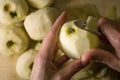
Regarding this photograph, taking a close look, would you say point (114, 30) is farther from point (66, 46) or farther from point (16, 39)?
point (16, 39)

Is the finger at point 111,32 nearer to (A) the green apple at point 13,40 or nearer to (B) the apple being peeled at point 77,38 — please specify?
(B) the apple being peeled at point 77,38

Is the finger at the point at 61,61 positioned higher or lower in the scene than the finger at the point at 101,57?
lower

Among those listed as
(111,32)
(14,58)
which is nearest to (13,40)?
(14,58)

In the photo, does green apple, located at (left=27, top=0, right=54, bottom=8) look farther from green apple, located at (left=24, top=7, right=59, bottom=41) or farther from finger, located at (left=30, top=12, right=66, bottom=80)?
finger, located at (left=30, top=12, right=66, bottom=80)

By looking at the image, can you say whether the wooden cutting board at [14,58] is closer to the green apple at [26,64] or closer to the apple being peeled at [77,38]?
the green apple at [26,64]

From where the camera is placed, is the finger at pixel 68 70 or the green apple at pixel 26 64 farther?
the green apple at pixel 26 64

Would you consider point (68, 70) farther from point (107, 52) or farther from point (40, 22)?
point (40, 22)

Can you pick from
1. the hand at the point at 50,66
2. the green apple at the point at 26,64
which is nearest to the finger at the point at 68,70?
the hand at the point at 50,66
